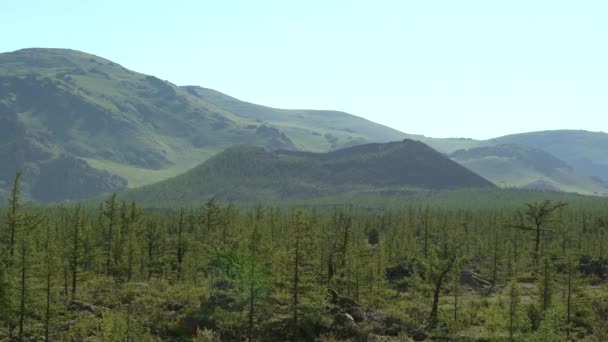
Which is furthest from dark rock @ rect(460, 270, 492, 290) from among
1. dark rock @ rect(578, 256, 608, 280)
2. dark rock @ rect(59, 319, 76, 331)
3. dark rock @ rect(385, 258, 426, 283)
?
dark rock @ rect(59, 319, 76, 331)

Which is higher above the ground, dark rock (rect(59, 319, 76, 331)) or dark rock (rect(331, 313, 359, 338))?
dark rock (rect(331, 313, 359, 338))

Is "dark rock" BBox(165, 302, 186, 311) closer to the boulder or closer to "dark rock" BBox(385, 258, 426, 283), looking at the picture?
the boulder

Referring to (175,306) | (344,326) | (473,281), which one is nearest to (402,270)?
(473,281)

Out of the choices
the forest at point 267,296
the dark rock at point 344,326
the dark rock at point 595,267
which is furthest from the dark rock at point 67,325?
the dark rock at point 595,267

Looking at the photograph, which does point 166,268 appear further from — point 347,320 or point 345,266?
point 347,320

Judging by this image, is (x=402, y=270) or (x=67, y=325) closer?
(x=67, y=325)

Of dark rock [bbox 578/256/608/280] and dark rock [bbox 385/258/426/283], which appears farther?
dark rock [bbox 385/258/426/283]

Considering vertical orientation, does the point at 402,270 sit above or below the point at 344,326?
below

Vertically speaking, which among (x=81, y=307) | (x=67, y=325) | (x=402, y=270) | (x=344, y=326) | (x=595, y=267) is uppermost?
(x=595, y=267)

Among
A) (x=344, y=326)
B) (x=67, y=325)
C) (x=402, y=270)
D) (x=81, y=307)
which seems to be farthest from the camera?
(x=402, y=270)

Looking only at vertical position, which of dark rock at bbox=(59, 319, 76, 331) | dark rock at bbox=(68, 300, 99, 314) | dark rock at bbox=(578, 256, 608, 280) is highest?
dark rock at bbox=(578, 256, 608, 280)

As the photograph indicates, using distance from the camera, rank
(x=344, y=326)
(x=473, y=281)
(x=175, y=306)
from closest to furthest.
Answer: (x=344, y=326) < (x=175, y=306) < (x=473, y=281)

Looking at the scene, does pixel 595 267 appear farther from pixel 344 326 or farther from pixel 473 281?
pixel 344 326

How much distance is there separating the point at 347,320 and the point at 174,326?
14.7 meters
